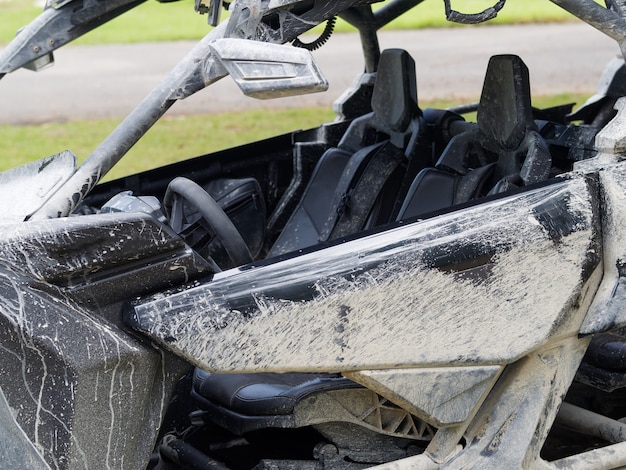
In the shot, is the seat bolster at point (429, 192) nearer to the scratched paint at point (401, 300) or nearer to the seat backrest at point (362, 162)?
the seat backrest at point (362, 162)

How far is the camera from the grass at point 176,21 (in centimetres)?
1359

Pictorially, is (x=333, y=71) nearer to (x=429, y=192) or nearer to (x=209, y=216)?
(x=429, y=192)

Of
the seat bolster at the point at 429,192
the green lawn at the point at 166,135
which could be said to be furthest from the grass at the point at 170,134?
the seat bolster at the point at 429,192

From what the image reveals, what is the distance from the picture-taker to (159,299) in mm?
2113

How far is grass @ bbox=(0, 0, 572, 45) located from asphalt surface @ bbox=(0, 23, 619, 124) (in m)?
0.38

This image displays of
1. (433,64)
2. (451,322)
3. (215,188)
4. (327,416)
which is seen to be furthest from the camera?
(433,64)

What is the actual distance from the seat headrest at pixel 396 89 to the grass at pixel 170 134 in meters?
3.93

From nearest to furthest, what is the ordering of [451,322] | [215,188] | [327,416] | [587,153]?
[451,322], [327,416], [587,153], [215,188]

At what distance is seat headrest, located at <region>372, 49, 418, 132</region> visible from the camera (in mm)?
3545

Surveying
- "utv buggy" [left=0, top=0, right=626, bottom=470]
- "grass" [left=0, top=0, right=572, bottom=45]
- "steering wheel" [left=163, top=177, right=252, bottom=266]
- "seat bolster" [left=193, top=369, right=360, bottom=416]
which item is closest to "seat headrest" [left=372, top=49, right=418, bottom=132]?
"utv buggy" [left=0, top=0, right=626, bottom=470]

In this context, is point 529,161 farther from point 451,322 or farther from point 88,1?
point 88,1

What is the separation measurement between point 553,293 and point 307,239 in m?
1.32

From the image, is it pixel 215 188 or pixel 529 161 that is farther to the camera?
pixel 215 188

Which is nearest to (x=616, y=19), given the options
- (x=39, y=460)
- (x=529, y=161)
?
(x=529, y=161)
